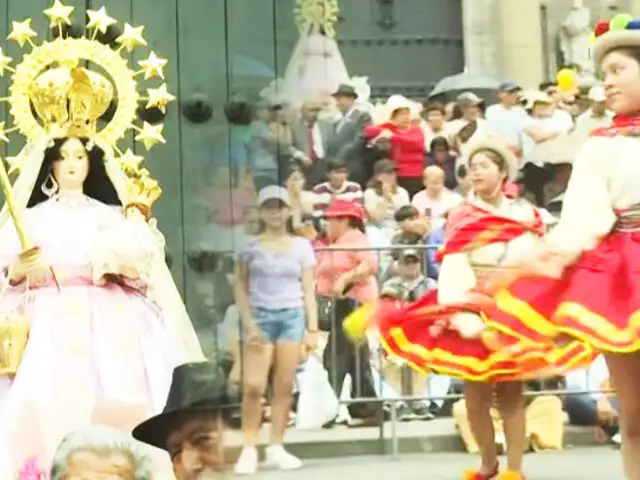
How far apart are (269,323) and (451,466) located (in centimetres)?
214

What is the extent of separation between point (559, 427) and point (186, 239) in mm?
2737

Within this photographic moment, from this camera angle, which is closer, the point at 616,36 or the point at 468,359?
the point at 616,36

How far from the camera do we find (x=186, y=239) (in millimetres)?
3127

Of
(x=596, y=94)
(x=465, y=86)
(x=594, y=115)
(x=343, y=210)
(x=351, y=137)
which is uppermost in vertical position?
(x=465, y=86)

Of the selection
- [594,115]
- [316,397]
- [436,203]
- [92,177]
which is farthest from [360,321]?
[594,115]

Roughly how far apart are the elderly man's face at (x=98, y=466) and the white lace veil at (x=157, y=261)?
1.07 m

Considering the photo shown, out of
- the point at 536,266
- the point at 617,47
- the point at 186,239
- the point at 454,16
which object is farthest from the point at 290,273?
the point at 454,16

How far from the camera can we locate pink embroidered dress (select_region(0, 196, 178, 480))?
3922 mm

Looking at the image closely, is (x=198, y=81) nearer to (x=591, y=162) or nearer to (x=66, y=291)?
(x=591, y=162)

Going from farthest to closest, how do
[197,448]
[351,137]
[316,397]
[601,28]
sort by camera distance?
[351,137]
[316,397]
[601,28]
[197,448]

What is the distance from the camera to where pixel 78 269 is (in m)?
4.12

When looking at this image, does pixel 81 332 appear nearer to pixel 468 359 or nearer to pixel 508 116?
pixel 468 359

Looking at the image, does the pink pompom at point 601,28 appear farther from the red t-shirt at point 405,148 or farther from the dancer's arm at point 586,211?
the red t-shirt at point 405,148

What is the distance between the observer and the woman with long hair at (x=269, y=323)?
8.39ft
